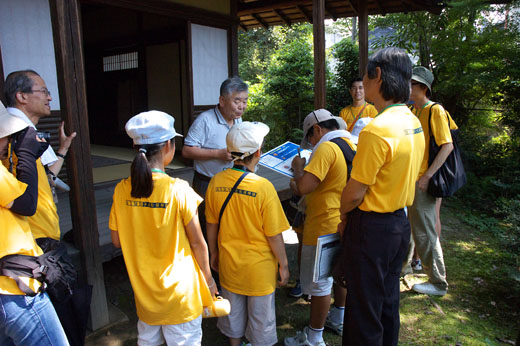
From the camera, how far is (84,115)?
2688 millimetres

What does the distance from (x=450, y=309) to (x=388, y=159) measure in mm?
2210

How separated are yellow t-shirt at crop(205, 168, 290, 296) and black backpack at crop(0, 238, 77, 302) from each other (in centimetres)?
84

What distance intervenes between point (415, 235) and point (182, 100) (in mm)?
5038

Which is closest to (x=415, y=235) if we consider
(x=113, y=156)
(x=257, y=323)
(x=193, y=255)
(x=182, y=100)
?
(x=257, y=323)

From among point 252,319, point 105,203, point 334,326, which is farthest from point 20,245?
point 105,203

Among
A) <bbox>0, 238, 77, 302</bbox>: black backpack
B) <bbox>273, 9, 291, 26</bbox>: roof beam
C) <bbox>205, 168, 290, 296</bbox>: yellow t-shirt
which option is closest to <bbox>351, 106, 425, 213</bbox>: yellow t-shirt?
<bbox>205, 168, 290, 296</bbox>: yellow t-shirt

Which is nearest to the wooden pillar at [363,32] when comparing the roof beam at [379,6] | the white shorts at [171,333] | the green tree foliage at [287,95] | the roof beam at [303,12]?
the roof beam at [379,6]

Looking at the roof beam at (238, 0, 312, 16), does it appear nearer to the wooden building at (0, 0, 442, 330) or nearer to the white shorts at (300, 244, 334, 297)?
the wooden building at (0, 0, 442, 330)

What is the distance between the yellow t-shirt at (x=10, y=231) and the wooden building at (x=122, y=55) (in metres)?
1.09

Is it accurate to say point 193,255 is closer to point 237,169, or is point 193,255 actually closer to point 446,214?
point 237,169

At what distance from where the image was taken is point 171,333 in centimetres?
195

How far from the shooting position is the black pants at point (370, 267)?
79.7 inches

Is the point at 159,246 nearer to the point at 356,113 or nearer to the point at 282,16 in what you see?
the point at 356,113

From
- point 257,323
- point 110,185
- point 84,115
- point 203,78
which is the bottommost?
point 257,323
